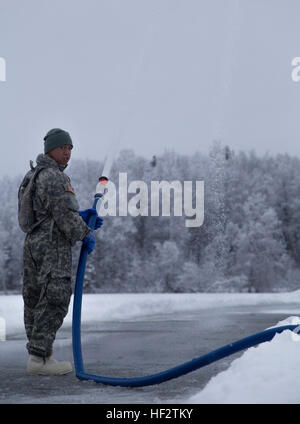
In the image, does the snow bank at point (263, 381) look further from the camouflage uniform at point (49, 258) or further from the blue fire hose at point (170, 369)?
the camouflage uniform at point (49, 258)

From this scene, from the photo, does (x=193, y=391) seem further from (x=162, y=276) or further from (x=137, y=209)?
(x=137, y=209)

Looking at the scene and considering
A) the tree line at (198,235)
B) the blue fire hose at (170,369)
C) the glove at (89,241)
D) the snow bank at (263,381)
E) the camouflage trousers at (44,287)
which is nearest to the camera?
the snow bank at (263,381)

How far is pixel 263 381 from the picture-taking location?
113 inches

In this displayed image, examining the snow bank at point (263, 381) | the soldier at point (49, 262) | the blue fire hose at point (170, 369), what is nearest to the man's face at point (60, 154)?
the soldier at point (49, 262)

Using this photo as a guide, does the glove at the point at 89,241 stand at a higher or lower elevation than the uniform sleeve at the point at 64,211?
lower

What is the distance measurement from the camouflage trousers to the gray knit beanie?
0.66 metres

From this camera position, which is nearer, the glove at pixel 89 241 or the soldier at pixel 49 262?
the soldier at pixel 49 262

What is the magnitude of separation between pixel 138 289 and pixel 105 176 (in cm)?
4279

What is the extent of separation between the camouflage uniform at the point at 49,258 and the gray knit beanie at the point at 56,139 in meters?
0.21

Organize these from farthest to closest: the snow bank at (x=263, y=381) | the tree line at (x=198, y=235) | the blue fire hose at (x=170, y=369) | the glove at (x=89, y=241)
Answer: the tree line at (x=198, y=235), the glove at (x=89, y=241), the blue fire hose at (x=170, y=369), the snow bank at (x=263, y=381)

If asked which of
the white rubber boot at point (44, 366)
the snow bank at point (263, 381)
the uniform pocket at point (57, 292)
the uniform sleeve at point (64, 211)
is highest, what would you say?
the uniform sleeve at point (64, 211)

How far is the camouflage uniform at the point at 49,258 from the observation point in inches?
160
